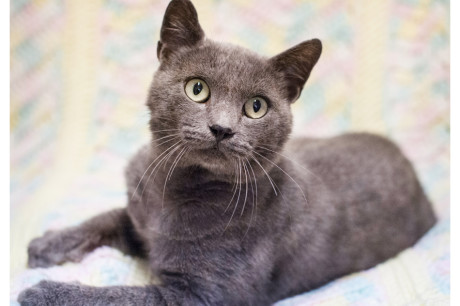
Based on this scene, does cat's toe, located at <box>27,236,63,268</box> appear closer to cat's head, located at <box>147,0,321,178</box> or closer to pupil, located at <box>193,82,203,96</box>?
cat's head, located at <box>147,0,321,178</box>

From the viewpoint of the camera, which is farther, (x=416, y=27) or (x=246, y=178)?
(x=416, y=27)

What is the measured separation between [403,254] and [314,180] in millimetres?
386

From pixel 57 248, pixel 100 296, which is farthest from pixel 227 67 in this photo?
pixel 57 248

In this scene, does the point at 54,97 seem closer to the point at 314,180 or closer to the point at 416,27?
the point at 314,180

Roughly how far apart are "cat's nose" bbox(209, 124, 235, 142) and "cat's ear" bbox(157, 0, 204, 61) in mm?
270

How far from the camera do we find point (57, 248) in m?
1.42

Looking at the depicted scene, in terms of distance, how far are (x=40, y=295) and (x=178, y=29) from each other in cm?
69

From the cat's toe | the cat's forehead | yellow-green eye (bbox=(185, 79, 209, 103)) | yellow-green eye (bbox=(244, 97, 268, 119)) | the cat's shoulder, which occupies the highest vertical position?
the cat's forehead

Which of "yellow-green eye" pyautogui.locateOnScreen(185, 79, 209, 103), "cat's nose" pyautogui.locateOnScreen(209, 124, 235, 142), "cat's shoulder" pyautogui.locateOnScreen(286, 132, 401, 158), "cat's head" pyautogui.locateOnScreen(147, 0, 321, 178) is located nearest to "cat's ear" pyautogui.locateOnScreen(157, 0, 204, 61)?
"cat's head" pyautogui.locateOnScreen(147, 0, 321, 178)

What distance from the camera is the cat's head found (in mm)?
1123

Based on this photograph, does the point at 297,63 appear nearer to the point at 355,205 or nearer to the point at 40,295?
the point at 355,205

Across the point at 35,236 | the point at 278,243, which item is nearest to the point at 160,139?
the point at 278,243

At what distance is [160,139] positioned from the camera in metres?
1.21

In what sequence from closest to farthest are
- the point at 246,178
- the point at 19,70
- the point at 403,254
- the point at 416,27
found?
the point at 246,178 < the point at 403,254 < the point at 19,70 < the point at 416,27
